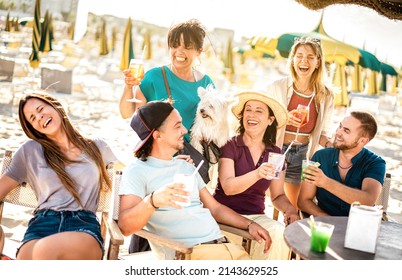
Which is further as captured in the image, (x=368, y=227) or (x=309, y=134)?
(x=309, y=134)

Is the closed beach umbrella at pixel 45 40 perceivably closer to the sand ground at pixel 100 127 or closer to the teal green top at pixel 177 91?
the sand ground at pixel 100 127

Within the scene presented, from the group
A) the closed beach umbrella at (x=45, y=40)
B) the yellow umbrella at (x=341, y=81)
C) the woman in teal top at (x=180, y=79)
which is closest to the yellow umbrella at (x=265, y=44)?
the yellow umbrella at (x=341, y=81)

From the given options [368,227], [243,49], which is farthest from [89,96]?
[368,227]

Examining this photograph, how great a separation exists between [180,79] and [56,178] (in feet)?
3.52

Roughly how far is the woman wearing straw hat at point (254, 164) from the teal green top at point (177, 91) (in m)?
0.26

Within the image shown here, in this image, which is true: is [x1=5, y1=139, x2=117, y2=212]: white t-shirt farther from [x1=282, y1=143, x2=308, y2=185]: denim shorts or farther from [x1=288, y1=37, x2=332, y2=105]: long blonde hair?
[x1=288, y1=37, x2=332, y2=105]: long blonde hair

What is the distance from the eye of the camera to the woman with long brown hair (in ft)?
8.61

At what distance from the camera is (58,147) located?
9.04 ft

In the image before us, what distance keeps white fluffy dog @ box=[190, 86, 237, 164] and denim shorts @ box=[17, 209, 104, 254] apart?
33.5 inches

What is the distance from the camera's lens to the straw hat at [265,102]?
Answer: 10.7 ft

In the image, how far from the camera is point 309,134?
3.81 meters

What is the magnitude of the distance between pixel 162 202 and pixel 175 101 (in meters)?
1.05

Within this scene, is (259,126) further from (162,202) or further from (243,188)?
(162,202)

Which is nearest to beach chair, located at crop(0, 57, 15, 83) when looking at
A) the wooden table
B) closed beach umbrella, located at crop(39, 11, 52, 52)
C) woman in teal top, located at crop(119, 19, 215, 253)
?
closed beach umbrella, located at crop(39, 11, 52, 52)
